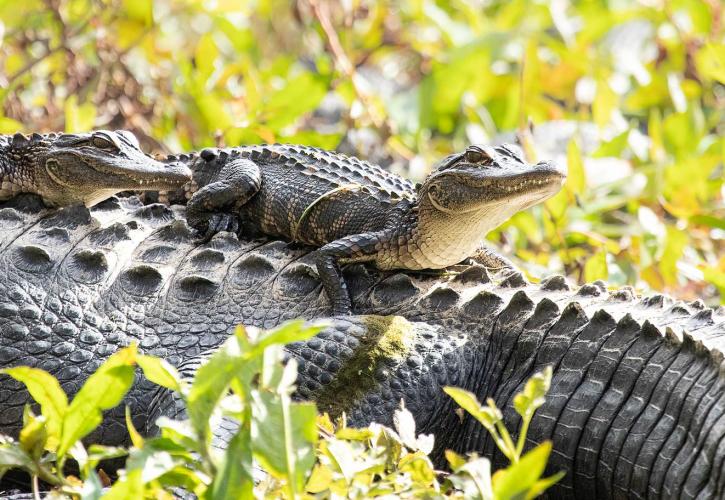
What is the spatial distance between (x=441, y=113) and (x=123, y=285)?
3636 mm

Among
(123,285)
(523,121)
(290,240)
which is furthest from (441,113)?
(123,285)

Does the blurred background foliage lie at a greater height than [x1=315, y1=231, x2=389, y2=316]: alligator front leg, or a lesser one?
greater

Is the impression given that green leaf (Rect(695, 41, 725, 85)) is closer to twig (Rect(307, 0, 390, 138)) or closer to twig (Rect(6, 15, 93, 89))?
twig (Rect(307, 0, 390, 138))

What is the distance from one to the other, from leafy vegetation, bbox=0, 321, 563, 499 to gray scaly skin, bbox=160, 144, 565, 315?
1034 millimetres

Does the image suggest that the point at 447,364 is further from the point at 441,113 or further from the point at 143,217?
the point at 441,113

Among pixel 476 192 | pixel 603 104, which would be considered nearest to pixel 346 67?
pixel 603 104

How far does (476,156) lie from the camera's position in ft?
10.1

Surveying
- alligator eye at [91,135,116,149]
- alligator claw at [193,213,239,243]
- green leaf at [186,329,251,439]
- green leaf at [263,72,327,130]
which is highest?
green leaf at [263,72,327,130]

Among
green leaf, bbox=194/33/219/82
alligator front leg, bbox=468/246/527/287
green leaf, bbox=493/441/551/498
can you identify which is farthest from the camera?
green leaf, bbox=194/33/219/82

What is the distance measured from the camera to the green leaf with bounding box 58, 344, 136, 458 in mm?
2033

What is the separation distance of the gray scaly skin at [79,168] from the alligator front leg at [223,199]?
0.66 feet

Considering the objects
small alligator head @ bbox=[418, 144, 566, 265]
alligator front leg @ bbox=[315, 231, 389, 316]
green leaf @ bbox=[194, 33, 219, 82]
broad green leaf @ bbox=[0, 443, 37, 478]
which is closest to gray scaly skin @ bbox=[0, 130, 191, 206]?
alligator front leg @ bbox=[315, 231, 389, 316]

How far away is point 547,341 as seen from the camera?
2.82 m

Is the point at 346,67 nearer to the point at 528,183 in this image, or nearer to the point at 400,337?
the point at 528,183
